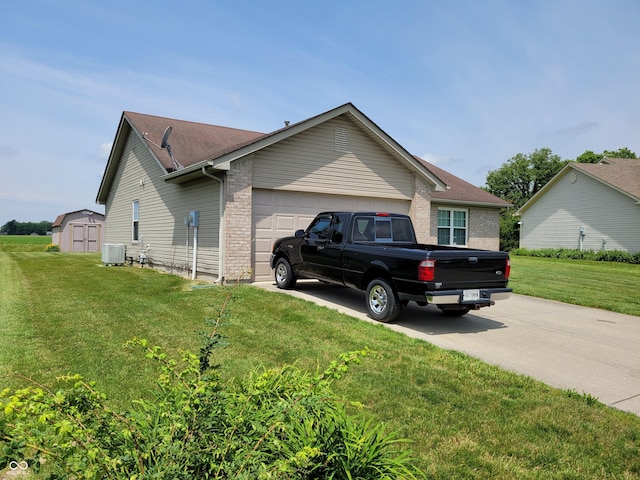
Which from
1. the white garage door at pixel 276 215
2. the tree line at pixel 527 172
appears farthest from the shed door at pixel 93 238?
the tree line at pixel 527 172

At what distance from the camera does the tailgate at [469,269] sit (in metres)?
6.77

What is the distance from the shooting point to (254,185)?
1157 centimetres

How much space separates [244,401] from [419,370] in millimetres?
3055

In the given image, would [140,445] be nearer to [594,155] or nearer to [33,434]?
[33,434]

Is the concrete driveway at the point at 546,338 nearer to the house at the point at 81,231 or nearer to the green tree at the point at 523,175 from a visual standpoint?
the house at the point at 81,231

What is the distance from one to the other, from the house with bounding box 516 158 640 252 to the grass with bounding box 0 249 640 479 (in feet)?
83.1

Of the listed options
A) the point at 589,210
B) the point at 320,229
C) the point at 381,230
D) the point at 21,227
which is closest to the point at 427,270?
the point at 381,230

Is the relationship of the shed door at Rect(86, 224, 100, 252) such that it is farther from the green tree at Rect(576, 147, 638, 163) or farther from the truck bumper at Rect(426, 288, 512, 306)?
the green tree at Rect(576, 147, 638, 163)

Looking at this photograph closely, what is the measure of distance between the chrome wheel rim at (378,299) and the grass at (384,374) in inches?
23.2

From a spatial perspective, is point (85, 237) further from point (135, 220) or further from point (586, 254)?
point (586, 254)

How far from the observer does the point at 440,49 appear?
12711 millimetres

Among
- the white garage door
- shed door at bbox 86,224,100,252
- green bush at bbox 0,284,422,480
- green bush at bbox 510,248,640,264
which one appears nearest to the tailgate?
green bush at bbox 0,284,422,480

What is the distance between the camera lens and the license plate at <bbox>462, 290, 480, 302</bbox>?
6973 mm

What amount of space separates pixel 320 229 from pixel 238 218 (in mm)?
2704
